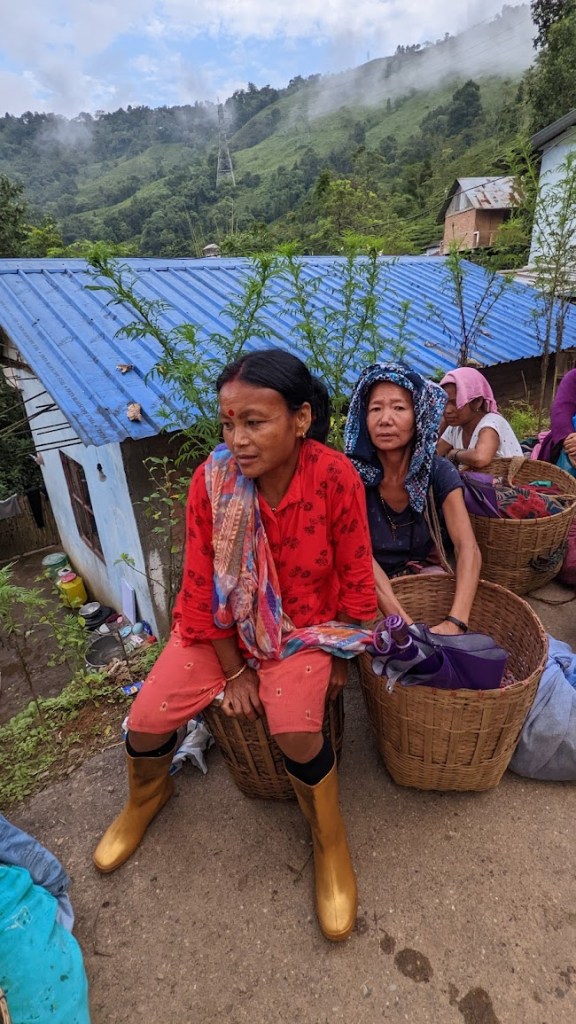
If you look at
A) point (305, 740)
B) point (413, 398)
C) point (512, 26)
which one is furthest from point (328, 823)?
point (512, 26)

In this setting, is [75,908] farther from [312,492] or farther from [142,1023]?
[312,492]

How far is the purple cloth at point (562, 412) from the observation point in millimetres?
3156

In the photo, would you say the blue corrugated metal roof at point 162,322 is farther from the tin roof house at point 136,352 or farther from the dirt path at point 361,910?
the dirt path at point 361,910

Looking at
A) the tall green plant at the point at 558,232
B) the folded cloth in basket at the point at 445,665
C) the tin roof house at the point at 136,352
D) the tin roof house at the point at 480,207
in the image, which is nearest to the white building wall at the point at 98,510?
the tin roof house at the point at 136,352

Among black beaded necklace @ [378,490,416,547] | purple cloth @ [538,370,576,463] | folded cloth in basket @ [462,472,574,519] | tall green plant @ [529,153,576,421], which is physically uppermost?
tall green plant @ [529,153,576,421]

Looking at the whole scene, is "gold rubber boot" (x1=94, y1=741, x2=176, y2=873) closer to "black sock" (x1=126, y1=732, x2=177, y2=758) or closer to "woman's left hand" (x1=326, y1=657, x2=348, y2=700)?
"black sock" (x1=126, y1=732, x2=177, y2=758)

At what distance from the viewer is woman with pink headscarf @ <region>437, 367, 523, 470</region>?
10.5 ft

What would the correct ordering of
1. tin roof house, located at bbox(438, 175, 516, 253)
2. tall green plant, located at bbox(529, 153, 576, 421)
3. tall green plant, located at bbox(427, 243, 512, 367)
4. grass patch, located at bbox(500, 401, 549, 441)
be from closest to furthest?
tall green plant, located at bbox(529, 153, 576, 421), tall green plant, located at bbox(427, 243, 512, 367), grass patch, located at bbox(500, 401, 549, 441), tin roof house, located at bbox(438, 175, 516, 253)

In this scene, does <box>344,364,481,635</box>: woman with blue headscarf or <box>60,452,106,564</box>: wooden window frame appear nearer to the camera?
<box>344,364,481,635</box>: woman with blue headscarf

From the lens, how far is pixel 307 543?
1691 mm

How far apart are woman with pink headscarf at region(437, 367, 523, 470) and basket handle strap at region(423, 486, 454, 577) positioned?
36.7 inches

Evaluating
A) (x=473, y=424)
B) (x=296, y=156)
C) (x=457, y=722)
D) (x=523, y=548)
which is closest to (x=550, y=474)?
(x=473, y=424)

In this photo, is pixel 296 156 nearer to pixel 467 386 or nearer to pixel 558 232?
pixel 558 232

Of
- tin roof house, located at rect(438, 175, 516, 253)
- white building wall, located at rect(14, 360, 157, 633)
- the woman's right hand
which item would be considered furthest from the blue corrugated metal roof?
tin roof house, located at rect(438, 175, 516, 253)
